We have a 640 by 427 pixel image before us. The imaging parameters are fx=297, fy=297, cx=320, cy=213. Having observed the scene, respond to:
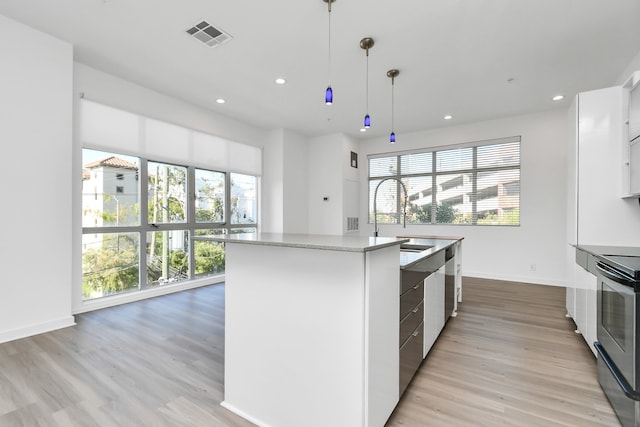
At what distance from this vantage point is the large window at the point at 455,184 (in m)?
5.54

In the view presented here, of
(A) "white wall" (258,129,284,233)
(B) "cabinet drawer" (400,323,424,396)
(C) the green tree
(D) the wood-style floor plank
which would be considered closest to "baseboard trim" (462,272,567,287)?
(D) the wood-style floor plank

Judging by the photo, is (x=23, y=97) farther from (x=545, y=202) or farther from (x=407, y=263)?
(x=545, y=202)

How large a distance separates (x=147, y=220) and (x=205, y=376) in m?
2.96

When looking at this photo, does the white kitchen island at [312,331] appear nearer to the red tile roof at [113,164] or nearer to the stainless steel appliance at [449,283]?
the stainless steel appliance at [449,283]

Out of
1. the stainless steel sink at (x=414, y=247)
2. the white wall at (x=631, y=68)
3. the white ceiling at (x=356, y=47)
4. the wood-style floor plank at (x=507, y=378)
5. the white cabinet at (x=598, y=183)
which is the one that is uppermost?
the white ceiling at (x=356, y=47)

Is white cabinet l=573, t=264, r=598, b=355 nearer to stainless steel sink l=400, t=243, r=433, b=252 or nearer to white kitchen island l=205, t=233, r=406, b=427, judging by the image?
stainless steel sink l=400, t=243, r=433, b=252

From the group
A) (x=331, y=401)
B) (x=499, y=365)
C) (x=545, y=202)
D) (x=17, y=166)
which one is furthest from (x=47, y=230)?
(x=545, y=202)

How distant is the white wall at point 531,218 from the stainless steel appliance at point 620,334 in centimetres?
361

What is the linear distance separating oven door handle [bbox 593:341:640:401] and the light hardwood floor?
280mm

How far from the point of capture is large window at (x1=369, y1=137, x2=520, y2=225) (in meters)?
5.54

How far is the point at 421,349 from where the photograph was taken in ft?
7.39

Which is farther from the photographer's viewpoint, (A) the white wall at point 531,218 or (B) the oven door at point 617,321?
(A) the white wall at point 531,218

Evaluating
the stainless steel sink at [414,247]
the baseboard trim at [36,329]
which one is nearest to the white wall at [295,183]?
the stainless steel sink at [414,247]

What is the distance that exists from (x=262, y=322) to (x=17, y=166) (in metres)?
3.07
